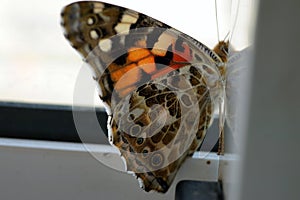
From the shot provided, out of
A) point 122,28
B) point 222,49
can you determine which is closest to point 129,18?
point 122,28

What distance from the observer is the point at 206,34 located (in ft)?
2.30

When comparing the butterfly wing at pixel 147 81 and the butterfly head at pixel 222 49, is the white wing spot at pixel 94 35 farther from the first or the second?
the butterfly head at pixel 222 49

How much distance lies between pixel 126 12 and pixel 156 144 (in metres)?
0.16

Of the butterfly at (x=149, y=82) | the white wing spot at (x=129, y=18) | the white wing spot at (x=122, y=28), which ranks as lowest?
the butterfly at (x=149, y=82)

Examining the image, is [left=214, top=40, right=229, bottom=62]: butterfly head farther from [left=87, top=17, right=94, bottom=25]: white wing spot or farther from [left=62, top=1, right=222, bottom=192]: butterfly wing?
[left=87, top=17, right=94, bottom=25]: white wing spot

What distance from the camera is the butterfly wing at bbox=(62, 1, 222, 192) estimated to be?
0.56 meters

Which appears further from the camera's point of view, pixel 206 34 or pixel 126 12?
pixel 206 34

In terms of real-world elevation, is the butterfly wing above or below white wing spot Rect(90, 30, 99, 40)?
below

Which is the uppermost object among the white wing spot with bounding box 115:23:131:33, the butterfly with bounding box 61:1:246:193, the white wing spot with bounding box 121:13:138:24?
the white wing spot with bounding box 121:13:138:24

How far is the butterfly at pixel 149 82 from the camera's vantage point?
1.86ft

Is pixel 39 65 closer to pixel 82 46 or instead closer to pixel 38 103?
pixel 38 103

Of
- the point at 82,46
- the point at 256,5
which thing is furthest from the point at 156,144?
the point at 256,5

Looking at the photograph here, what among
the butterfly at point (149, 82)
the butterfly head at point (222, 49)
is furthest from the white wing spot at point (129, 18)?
the butterfly head at point (222, 49)

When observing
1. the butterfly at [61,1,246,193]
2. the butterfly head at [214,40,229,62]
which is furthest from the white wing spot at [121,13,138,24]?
the butterfly head at [214,40,229,62]
